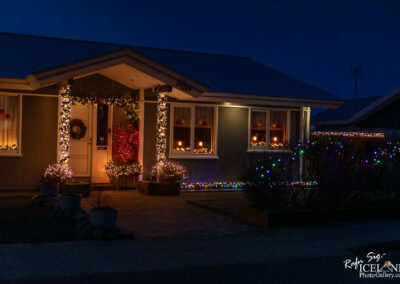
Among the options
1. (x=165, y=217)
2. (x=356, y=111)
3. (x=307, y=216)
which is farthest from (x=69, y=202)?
(x=356, y=111)

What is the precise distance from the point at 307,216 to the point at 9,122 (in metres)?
8.47

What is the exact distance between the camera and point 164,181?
1479cm

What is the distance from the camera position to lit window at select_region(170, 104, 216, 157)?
52.3 feet

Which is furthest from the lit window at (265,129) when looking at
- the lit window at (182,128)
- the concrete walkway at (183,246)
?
the concrete walkway at (183,246)

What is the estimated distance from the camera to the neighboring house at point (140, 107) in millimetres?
13844

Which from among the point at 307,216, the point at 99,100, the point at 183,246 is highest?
the point at 99,100

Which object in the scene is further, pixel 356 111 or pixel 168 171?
pixel 356 111

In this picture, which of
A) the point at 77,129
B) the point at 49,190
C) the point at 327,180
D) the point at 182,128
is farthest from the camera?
the point at 182,128

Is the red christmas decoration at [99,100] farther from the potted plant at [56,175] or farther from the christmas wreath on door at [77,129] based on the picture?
the potted plant at [56,175]

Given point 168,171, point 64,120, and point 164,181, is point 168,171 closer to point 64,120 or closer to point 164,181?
point 164,181

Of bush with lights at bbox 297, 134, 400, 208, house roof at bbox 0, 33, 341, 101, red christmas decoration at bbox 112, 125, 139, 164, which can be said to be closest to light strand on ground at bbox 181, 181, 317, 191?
red christmas decoration at bbox 112, 125, 139, 164

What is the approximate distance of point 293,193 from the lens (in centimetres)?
1086

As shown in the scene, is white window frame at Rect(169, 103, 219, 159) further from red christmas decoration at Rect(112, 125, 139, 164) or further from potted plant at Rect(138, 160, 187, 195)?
red christmas decoration at Rect(112, 125, 139, 164)

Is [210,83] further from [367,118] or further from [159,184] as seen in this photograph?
[367,118]
